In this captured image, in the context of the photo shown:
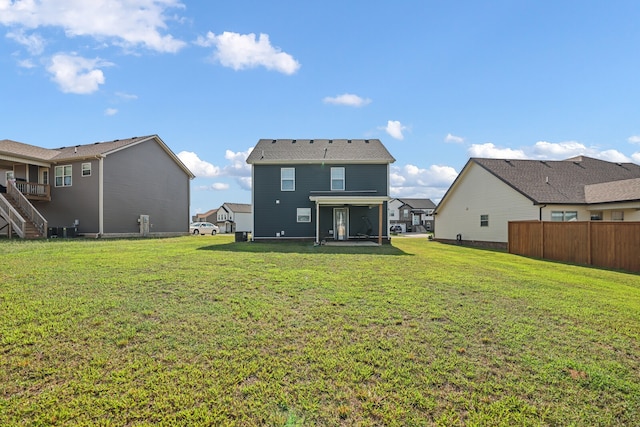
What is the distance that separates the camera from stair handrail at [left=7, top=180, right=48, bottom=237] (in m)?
17.8

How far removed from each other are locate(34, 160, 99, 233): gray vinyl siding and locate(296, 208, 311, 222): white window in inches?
480

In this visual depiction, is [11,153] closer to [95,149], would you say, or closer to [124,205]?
[95,149]

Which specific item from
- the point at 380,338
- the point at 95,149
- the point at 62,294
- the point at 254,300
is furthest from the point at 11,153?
the point at 380,338

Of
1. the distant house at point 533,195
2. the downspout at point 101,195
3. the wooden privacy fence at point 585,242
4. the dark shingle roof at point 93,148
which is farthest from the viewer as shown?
the dark shingle roof at point 93,148

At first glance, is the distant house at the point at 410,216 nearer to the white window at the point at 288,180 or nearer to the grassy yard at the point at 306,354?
the white window at the point at 288,180

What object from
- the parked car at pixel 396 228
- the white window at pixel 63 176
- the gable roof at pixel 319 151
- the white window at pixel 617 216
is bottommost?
the parked car at pixel 396 228

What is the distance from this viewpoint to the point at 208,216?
74.1m

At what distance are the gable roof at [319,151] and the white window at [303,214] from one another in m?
2.81

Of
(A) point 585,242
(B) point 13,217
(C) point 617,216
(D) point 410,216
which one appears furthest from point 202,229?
(D) point 410,216

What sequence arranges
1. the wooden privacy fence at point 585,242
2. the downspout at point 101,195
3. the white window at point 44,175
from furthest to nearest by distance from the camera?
1. the white window at point 44,175
2. the downspout at point 101,195
3. the wooden privacy fence at point 585,242

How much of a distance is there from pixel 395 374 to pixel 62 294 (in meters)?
5.39

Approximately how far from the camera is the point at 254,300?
546cm

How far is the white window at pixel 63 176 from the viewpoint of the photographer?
20844mm

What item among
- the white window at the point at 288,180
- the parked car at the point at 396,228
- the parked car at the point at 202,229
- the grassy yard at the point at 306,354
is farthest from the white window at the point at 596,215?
the parked car at the point at 396,228
